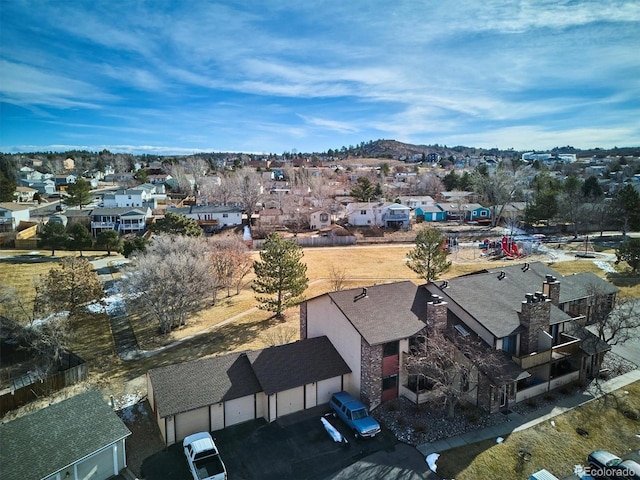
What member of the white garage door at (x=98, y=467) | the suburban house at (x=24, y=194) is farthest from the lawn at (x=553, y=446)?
the suburban house at (x=24, y=194)

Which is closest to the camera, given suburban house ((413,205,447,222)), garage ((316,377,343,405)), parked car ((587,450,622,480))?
parked car ((587,450,622,480))

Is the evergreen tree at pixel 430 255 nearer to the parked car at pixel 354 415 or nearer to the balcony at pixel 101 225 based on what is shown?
the parked car at pixel 354 415

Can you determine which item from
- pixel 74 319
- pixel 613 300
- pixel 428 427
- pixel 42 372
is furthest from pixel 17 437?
pixel 613 300

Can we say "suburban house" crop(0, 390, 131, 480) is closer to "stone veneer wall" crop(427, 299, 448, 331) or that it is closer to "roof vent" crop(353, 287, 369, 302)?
"roof vent" crop(353, 287, 369, 302)

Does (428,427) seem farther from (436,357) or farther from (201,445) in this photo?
(201,445)

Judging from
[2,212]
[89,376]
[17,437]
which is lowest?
[89,376]

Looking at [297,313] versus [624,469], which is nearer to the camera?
[624,469]

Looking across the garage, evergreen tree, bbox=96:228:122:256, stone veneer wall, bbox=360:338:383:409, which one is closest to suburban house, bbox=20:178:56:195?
evergreen tree, bbox=96:228:122:256

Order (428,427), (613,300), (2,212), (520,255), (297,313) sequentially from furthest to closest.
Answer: (2,212) < (520,255) < (297,313) < (613,300) < (428,427)
